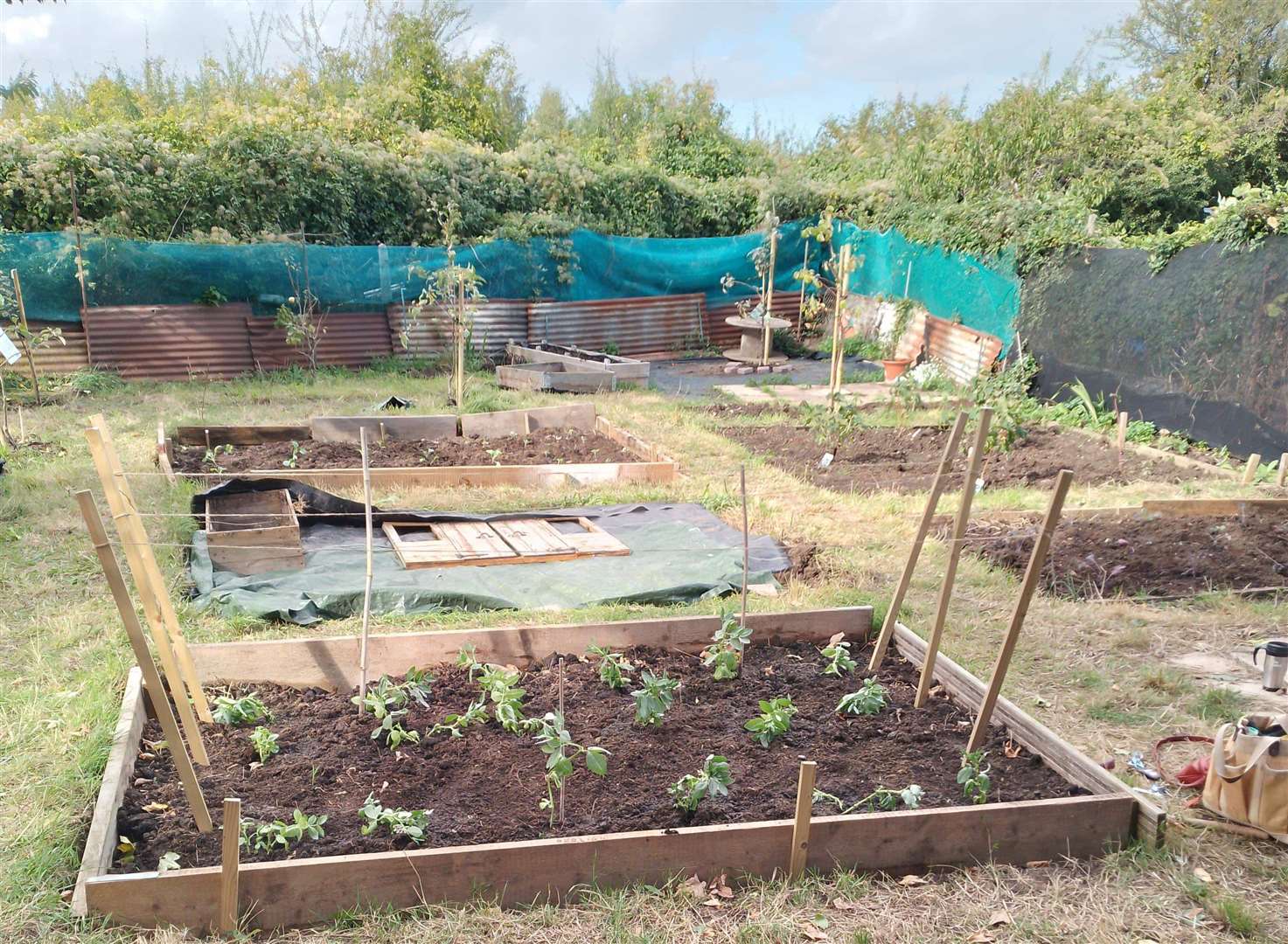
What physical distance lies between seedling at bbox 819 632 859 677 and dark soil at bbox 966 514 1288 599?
4.77ft

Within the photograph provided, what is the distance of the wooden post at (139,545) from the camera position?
2.79 meters

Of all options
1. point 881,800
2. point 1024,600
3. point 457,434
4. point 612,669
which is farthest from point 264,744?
point 457,434

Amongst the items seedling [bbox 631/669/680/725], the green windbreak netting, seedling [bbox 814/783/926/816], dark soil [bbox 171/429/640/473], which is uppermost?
the green windbreak netting

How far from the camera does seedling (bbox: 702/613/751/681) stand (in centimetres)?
378

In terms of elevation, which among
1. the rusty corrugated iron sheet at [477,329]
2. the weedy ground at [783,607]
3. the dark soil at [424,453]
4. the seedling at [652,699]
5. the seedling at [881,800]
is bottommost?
the weedy ground at [783,607]

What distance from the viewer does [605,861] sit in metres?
2.57

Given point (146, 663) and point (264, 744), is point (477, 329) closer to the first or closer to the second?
point (264, 744)

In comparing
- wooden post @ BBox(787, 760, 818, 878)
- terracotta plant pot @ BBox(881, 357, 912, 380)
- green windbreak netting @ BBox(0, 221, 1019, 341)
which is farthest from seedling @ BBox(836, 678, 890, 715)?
terracotta plant pot @ BBox(881, 357, 912, 380)

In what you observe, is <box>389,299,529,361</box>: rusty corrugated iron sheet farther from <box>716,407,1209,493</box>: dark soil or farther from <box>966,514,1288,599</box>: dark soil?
<box>966,514,1288,599</box>: dark soil

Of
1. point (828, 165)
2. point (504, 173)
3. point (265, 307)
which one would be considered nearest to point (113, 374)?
point (265, 307)

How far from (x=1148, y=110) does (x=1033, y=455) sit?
11615 millimetres

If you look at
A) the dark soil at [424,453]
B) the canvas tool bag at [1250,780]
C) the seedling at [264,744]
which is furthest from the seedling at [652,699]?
the dark soil at [424,453]

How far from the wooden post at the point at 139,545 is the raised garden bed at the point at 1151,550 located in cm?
367

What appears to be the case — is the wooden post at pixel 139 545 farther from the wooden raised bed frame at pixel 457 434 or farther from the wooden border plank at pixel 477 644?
the wooden raised bed frame at pixel 457 434
